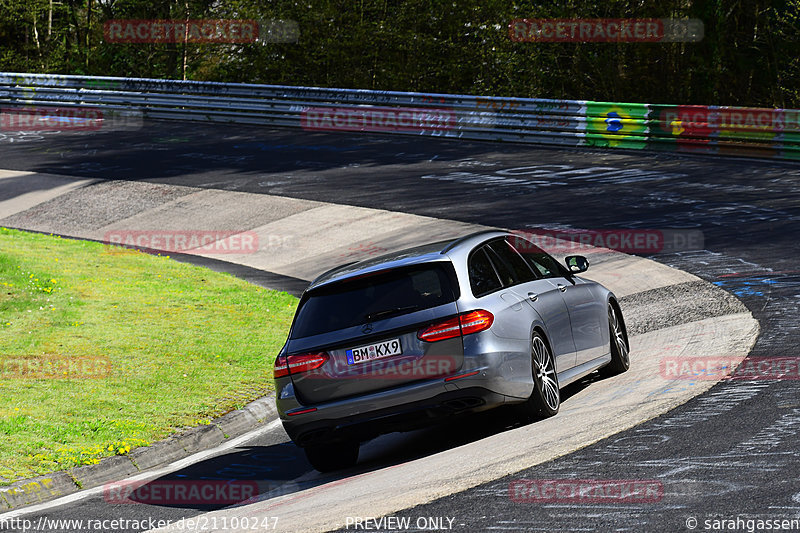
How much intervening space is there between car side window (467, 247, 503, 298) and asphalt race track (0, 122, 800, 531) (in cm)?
113

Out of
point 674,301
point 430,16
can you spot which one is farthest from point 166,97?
point 674,301

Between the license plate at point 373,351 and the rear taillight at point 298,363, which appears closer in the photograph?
the license plate at point 373,351

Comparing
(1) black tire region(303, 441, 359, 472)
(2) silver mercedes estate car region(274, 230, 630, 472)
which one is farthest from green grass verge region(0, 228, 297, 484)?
(2) silver mercedes estate car region(274, 230, 630, 472)

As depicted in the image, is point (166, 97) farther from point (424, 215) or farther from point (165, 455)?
point (165, 455)

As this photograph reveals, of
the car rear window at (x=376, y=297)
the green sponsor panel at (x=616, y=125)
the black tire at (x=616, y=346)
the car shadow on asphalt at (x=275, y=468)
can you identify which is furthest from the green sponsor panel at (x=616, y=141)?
the car rear window at (x=376, y=297)

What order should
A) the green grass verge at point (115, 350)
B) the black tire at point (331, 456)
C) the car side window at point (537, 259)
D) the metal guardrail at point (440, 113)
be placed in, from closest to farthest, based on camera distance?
the black tire at point (331, 456) → the green grass verge at point (115, 350) → the car side window at point (537, 259) → the metal guardrail at point (440, 113)

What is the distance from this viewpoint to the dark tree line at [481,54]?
97.6ft

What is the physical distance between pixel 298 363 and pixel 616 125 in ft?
57.9

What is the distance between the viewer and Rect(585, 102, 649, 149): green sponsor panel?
23469 millimetres

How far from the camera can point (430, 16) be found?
3447 cm

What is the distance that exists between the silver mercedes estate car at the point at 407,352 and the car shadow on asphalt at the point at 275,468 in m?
0.25

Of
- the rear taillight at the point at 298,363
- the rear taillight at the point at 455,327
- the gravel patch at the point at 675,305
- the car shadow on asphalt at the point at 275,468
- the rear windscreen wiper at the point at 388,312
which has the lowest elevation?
the car shadow on asphalt at the point at 275,468

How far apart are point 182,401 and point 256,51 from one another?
2937 cm

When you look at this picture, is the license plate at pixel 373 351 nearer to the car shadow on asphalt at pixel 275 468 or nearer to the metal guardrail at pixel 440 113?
the car shadow on asphalt at pixel 275 468
